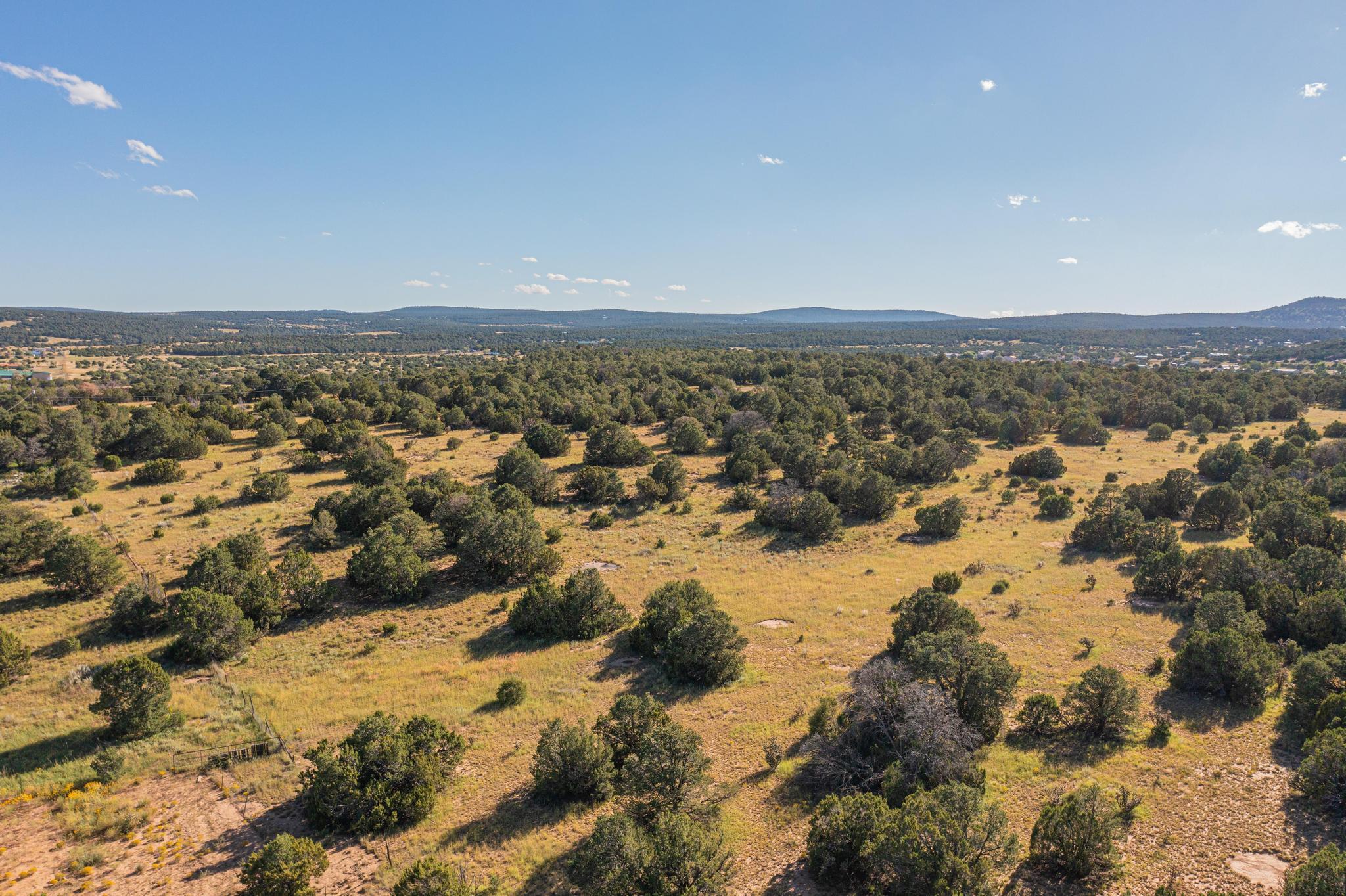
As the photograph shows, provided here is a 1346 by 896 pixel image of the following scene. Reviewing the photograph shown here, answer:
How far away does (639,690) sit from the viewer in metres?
29.2

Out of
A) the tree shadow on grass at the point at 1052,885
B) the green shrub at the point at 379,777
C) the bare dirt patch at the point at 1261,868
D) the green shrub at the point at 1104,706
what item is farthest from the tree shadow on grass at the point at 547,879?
the green shrub at the point at 1104,706

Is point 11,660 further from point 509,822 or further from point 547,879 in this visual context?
point 547,879

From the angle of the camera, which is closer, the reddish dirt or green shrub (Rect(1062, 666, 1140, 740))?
the reddish dirt

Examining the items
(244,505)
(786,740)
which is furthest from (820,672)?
(244,505)

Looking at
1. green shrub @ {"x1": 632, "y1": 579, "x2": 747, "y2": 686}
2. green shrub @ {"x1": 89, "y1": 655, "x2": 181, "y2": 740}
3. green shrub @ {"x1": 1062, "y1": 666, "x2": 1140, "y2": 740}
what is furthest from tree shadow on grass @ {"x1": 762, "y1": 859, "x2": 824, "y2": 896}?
green shrub @ {"x1": 89, "y1": 655, "x2": 181, "y2": 740}

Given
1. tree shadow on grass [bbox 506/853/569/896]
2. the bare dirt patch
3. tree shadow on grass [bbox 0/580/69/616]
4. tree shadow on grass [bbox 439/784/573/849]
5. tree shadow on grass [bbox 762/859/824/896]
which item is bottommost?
tree shadow on grass [bbox 439/784/573/849]

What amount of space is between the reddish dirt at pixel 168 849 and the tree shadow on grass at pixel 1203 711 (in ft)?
108

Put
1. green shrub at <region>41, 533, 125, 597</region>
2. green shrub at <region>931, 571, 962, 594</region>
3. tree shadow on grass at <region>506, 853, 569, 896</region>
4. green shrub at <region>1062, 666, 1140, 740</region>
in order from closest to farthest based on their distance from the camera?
tree shadow on grass at <region>506, 853, 569, 896</region> < green shrub at <region>1062, 666, 1140, 740</region> < green shrub at <region>41, 533, 125, 597</region> < green shrub at <region>931, 571, 962, 594</region>

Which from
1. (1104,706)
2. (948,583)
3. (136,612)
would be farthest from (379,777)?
(948,583)

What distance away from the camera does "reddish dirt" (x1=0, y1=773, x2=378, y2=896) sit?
17.6m

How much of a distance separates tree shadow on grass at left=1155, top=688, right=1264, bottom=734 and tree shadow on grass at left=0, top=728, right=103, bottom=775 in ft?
153

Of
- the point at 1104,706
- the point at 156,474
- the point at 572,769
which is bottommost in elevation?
the point at 572,769

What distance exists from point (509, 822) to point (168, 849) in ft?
36.0

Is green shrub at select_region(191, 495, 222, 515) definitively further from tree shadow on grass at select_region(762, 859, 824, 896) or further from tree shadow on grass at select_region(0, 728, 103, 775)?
tree shadow on grass at select_region(762, 859, 824, 896)
